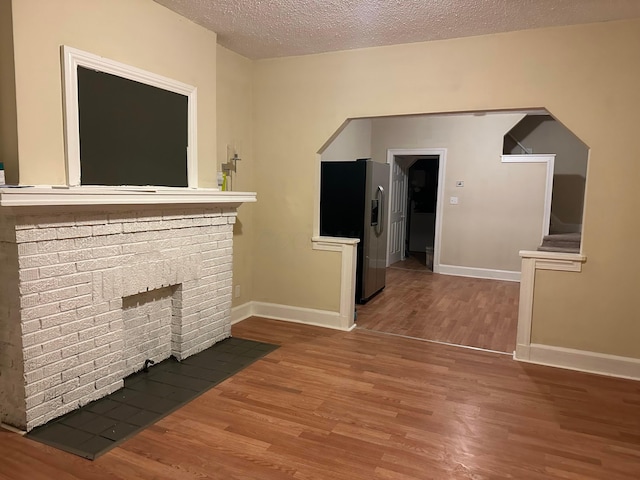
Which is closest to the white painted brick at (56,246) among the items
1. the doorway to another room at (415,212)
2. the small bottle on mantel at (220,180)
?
the small bottle on mantel at (220,180)

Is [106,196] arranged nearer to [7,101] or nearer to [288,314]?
[7,101]

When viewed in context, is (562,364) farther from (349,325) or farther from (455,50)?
(455,50)

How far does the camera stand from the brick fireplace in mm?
2252

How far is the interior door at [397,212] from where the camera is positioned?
7710 mm

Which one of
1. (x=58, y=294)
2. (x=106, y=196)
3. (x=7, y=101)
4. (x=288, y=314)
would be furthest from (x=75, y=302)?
(x=288, y=314)

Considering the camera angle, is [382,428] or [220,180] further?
[220,180]

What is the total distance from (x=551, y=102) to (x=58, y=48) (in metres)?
3.34

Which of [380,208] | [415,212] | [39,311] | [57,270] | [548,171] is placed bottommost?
[39,311]

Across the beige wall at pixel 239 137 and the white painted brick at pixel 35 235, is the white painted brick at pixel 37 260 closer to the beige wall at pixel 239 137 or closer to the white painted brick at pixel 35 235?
the white painted brick at pixel 35 235

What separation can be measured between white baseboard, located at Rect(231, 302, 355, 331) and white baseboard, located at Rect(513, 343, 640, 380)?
1.63 metres

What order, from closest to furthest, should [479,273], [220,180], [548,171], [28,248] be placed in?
[28,248]
[220,180]
[548,171]
[479,273]

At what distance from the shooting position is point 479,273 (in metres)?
6.95

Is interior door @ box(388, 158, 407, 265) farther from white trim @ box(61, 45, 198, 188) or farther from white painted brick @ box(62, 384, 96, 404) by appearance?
white painted brick @ box(62, 384, 96, 404)

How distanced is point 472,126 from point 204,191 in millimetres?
4926
